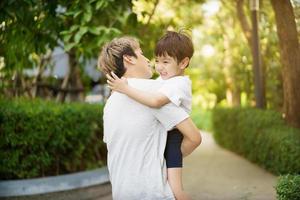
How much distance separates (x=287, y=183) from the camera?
14.7 feet

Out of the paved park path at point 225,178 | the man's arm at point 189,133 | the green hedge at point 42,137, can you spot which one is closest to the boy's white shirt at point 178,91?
the man's arm at point 189,133

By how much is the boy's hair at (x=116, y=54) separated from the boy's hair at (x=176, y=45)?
6.4 inches

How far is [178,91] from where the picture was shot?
9.43ft

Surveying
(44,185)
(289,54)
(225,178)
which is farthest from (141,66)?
(225,178)

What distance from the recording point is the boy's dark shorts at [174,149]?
9.66 feet

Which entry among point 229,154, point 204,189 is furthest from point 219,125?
point 204,189

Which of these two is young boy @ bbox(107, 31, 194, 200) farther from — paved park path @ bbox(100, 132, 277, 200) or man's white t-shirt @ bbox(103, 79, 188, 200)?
paved park path @ bbox(100, 132, 277, 200)

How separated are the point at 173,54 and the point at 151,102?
0.35 meters

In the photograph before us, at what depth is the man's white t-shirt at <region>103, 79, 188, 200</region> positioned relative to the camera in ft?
9.43

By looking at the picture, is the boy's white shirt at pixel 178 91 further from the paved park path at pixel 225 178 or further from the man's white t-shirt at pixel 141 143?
the paved park path at pixel 225 178

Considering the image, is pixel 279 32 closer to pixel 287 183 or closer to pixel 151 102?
pixel 287 183

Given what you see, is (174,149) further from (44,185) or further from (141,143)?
(44,185)

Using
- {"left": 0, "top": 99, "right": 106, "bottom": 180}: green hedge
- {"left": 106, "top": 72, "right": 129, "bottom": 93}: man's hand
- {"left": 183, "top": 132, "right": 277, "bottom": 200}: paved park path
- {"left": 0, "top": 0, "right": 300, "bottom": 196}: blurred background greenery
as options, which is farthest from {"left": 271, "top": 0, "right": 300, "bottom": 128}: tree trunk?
{"left": 106, "top": 72, "right": 129, "bottom": 93}: man's hand

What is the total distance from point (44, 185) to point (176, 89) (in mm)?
3637
